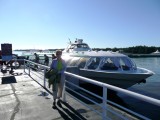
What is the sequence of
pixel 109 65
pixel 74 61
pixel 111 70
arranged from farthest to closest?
1. pixel 74 61
2. pixel 109 65
3. pixel 111 70

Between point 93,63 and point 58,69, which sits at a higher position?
point 58,69

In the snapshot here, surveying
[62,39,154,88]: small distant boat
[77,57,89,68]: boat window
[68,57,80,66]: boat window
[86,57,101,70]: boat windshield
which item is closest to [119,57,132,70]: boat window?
[62,39,154,88]: small distant boat

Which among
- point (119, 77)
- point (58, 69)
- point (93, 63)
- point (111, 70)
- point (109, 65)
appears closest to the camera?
point (58, 69)

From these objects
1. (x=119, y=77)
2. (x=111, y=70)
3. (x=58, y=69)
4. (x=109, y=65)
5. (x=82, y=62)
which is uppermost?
(x=58, y=69)

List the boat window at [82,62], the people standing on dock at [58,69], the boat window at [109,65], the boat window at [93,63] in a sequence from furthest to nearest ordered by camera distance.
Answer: the boat window at [82,62] → the boat window at [93,63] → the boat window at [109,65] → the people standing on dock at [58,69]

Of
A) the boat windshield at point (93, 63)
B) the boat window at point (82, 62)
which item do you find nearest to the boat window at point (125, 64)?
the boat windshield at point (93, 63)

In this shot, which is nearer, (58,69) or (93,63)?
(58,69)

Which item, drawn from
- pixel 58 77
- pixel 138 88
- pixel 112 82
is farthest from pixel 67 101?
pixel 138 88

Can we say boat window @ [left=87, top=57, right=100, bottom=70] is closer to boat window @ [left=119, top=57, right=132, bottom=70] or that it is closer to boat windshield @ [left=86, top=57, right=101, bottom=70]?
boat windshield @ [left=86, top=57, right=101, bottom=70]

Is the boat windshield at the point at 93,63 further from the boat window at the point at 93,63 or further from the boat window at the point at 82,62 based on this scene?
the boat window at the point at 82,62

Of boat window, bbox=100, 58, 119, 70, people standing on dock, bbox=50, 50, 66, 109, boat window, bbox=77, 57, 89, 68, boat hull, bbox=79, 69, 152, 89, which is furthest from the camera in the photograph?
boat window, bbox=77, 57, 89, 68

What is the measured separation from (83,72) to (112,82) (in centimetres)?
191

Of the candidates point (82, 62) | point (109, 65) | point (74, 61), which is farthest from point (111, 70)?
point (74, 61)

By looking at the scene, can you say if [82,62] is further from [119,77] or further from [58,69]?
[58,69]
